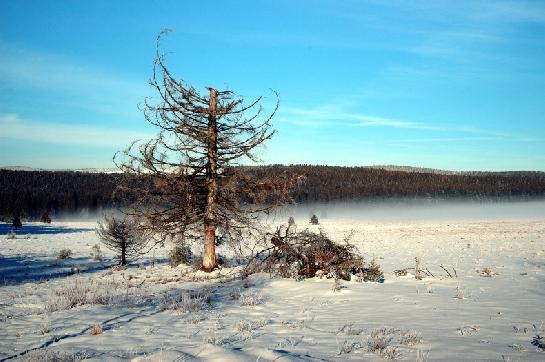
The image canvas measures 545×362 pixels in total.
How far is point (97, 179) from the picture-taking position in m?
115

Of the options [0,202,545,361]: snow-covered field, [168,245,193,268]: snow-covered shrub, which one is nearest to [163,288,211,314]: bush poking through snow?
[0,202,545,361]: snow-covered field

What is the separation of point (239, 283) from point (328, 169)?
110 meters

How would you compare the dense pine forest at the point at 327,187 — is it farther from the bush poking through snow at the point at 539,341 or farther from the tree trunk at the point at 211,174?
the bush poking through snow at the point at 539,341

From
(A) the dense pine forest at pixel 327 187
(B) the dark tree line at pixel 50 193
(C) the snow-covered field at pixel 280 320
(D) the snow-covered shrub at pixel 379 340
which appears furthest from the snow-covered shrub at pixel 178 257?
(A) the dense pine forest at pixel 327 187

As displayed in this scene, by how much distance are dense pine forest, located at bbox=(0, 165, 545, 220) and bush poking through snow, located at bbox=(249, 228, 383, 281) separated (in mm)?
78047

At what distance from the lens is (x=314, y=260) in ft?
44.7

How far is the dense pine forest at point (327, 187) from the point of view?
92.1 metres

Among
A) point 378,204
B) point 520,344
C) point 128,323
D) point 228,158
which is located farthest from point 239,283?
point 378,204

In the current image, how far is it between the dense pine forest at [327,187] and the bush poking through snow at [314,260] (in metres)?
78.0

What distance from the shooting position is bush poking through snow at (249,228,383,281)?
13.0 metres

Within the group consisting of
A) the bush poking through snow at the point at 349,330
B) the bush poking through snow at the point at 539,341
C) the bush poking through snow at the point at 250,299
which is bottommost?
the bush poking through snow at the point at 250,299

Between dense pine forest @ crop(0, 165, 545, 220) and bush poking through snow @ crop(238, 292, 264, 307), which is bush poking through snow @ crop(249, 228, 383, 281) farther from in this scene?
dense pine forest @ crop(0, 165, 545, 220)

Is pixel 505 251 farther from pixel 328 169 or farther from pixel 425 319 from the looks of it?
pixel 328 169

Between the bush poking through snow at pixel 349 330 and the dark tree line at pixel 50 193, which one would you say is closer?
the bush poking through snow at pixel 349 330
